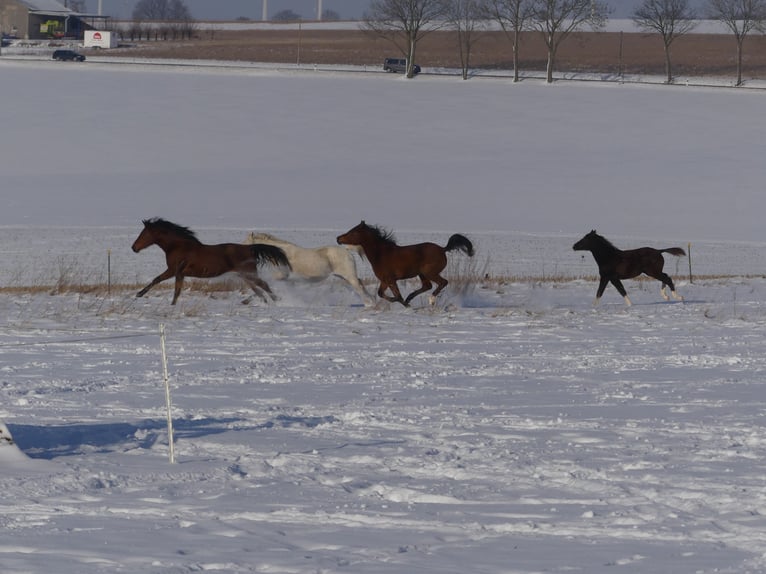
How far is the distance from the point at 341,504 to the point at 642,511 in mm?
1513

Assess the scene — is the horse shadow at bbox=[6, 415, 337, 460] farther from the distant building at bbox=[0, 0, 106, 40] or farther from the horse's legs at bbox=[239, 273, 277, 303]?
the distant building at bbox=[0, 0, 106, 40]

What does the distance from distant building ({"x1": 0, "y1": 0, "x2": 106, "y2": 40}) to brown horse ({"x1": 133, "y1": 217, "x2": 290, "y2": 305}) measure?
82.7m

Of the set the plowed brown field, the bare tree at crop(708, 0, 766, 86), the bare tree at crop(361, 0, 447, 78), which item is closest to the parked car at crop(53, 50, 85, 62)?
the plowed brown field

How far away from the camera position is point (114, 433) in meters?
7.65

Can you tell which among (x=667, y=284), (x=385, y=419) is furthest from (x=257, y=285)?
(x=385, y=419)

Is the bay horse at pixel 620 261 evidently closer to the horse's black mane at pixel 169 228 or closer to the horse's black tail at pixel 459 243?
the horse's black tail at pixel 459 243

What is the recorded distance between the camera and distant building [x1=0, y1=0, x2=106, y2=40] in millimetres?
94000

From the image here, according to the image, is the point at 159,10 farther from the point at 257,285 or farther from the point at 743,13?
the point at 257,285

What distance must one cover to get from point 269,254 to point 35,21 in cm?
8730

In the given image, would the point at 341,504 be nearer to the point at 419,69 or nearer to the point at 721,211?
the point at 721,211

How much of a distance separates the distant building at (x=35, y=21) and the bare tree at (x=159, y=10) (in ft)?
157

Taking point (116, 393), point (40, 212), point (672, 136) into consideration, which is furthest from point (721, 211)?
point (116, 393)

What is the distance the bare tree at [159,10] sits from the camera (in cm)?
14821

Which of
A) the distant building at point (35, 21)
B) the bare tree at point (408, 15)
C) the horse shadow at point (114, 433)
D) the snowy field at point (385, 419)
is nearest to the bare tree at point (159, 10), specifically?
the distant building at point (35, 21)
